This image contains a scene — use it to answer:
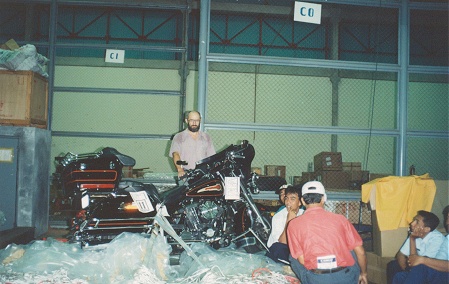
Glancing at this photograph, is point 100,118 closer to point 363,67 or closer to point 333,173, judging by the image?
point 333,173

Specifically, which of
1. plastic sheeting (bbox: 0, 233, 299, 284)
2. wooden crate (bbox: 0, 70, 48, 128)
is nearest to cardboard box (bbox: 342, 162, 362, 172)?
plastic sheeting (bbox: 0, 233, 299, 284)

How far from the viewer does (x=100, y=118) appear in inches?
456

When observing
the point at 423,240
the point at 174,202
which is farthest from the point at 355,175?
the point at 174,202

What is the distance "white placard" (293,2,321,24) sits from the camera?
4.97m

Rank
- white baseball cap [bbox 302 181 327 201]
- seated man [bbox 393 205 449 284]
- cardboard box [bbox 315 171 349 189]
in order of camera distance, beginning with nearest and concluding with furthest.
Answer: white baseball cap [bbox 302 181 327 201] → seated man [bbox 393 205 449 284] → cardboard box [bbox 315 171 349 189]

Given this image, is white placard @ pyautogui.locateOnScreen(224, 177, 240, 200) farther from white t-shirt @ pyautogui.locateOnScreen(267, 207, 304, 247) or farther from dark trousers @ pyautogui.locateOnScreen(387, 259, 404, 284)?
dark trousers @ pyautogui.locateOnScreen(387, 259, 404, 284)

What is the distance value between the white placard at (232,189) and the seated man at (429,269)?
1709 mm

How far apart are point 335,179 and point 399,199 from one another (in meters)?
3.57

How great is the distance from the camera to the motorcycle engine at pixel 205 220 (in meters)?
3.99

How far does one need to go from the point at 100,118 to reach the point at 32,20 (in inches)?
149

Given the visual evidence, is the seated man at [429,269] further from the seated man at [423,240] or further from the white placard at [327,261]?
the white placard at [327,261]

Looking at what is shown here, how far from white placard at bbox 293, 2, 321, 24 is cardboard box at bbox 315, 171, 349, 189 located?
3.54 m

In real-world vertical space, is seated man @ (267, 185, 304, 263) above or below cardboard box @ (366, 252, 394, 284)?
above

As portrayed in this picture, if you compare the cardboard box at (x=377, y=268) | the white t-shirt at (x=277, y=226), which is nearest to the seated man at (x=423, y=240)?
the cardboard box at (x=377, y=268)
